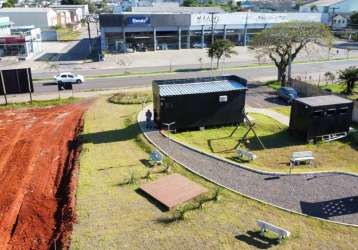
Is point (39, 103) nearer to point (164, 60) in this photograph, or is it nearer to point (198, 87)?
point (198, 87)

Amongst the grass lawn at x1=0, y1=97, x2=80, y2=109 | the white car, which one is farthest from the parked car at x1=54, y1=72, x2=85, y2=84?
the grass lawn at x1=0, y1=97, x2=80, y2=109

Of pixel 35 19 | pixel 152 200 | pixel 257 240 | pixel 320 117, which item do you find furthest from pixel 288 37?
pixel 35 19

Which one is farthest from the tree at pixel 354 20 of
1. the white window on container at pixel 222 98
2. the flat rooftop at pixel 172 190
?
the flat rooftop at pixel 172 190

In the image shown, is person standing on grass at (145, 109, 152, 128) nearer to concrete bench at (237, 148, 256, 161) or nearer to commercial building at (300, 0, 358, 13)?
concrete bench at (237, 148, 256, 161)

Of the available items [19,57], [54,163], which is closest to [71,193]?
[54,163]

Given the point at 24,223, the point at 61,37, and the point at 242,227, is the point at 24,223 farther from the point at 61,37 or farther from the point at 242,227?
the point at 61,37

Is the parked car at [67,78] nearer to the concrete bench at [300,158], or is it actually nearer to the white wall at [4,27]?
the white wall at [4,27]
